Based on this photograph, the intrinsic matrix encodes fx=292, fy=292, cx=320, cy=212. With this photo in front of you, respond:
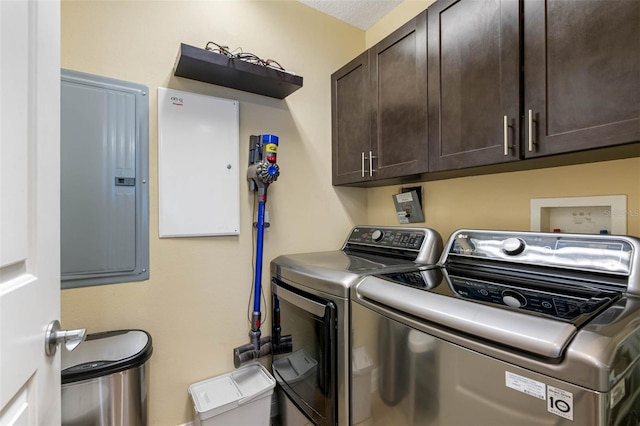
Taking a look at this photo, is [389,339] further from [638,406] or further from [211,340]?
[211,340]

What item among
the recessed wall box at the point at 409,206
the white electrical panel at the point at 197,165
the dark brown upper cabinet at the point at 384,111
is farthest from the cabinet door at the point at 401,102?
the white electrical panel at the point at 197,165

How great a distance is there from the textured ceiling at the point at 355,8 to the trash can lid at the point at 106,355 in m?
2.21

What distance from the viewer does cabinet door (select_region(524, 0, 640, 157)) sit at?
2.81ft

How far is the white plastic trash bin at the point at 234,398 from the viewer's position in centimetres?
138

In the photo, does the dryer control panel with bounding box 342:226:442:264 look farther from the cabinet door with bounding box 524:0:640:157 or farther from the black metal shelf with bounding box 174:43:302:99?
the black metal shelf with bounding box 174:43:302:99

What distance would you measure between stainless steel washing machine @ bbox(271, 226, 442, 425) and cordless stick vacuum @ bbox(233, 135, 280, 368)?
10 centimetres

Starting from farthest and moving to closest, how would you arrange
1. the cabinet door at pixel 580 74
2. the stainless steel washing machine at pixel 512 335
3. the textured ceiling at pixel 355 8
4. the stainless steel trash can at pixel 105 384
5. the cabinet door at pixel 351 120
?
the textured ceiling at pixel 355 8 → the cabinet door at pixel 351 120 → the stainless steel trash can at pixel 105 384 → the cabinet door at pixel 580 74 → the stainless steel washing machine at pixel 512 335

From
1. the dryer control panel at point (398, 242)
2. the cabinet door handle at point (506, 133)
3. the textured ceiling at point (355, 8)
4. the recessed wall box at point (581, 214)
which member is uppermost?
the textured ceiling at point (355, 8)

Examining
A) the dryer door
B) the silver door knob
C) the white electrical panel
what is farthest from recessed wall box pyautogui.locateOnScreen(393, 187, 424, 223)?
the silver door knob

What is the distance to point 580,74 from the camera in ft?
3.11

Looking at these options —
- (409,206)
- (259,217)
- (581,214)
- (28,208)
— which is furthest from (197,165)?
(581,214)

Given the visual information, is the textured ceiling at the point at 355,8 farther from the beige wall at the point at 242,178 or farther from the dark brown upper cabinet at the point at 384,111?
the dark brown upper cabinet at the point at 384,111

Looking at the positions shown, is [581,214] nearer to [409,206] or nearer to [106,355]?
[409,206]

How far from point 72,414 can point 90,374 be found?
Answer: 15 centimetres
